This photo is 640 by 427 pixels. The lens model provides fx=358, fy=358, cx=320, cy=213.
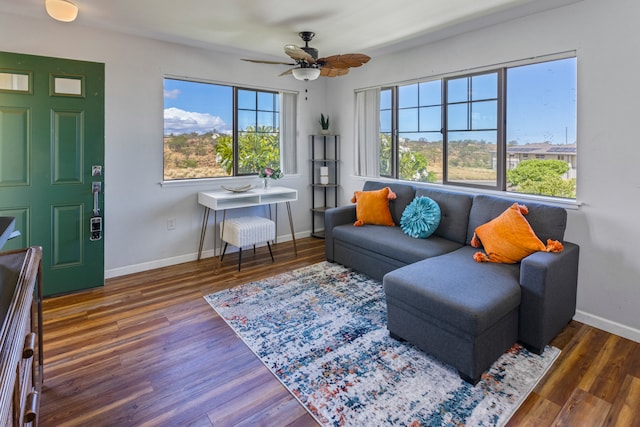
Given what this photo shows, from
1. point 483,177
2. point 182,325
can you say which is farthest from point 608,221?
point 182,325

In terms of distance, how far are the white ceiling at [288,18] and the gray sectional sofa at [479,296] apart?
1.63 meters

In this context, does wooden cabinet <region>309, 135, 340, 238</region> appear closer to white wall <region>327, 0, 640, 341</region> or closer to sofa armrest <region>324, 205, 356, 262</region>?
sofa armrest <region>324, 205, 356, 262</region>

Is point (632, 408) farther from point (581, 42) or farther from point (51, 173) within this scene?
point (51, 173)

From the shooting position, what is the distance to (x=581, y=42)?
2.71m

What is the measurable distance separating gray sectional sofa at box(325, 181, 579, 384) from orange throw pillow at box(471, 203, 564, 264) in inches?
2.7

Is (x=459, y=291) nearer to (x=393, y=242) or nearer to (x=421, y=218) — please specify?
(x=393, y=242)

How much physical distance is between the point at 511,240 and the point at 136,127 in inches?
144

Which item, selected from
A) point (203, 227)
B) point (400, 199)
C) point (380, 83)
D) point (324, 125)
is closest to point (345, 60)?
point (380, 83)

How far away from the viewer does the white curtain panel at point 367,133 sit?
185 inches

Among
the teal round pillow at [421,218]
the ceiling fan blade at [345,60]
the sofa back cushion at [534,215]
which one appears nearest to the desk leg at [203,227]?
the ceiling fan blade at [345,60]

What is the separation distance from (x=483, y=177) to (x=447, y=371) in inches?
83.2

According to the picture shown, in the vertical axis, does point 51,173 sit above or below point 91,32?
below

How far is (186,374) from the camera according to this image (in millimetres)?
2170

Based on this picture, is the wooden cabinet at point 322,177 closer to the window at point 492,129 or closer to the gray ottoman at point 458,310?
the window at point 492,129
